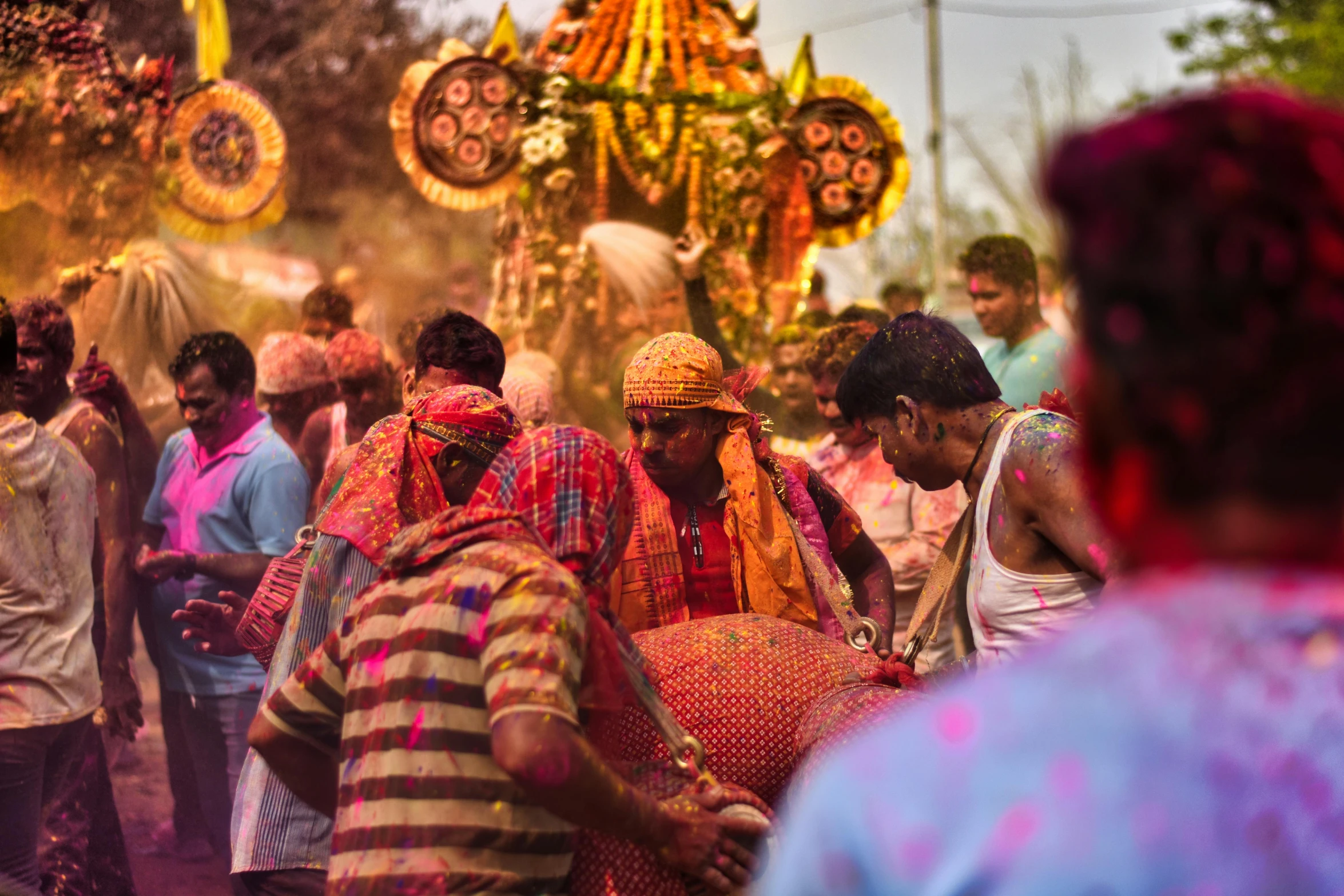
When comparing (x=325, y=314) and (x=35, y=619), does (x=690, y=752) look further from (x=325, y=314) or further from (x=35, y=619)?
(x=325, y=314)

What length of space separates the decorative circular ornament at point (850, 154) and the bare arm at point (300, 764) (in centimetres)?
684

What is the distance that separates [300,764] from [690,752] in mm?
760

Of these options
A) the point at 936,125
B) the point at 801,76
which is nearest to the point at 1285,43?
the point at 936,125

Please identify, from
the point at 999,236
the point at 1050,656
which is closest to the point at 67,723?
the point at 1050,656

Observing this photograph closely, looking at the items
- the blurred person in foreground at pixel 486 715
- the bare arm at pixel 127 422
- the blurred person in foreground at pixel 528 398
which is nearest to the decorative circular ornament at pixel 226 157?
the bare arm at pixel 127 422

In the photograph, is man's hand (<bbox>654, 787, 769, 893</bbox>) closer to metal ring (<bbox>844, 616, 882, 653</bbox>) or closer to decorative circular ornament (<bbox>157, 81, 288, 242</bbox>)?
metal ring (<bbox>844, 616, 882, 653</bbox>)

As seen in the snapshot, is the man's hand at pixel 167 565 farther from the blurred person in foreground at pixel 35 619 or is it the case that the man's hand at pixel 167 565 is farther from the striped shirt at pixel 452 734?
the striped shirt at pixel 452 734

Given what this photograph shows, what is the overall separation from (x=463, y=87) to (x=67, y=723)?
5.52 metres

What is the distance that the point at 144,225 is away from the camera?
32.1 ft

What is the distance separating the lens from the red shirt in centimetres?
405

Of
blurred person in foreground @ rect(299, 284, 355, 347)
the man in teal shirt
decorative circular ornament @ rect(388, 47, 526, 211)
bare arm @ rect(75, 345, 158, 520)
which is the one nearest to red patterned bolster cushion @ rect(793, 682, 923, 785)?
the man in teal shirt

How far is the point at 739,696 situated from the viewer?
293 centimetres

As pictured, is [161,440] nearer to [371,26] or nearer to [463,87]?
[463,87]

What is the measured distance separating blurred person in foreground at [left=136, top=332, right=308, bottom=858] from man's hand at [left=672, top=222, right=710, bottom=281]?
3.50m
